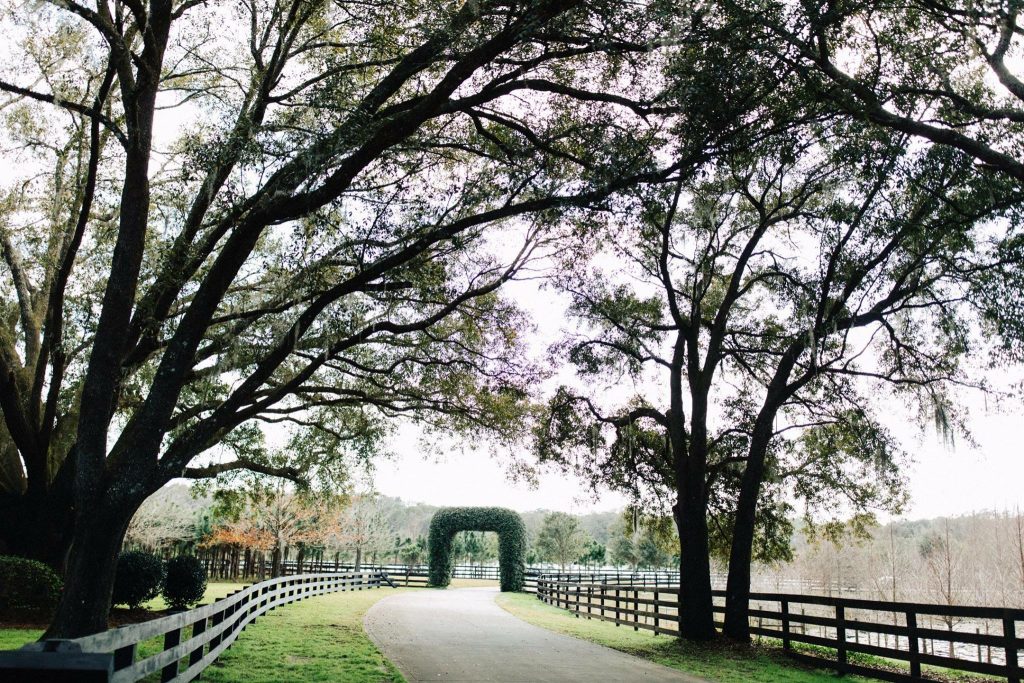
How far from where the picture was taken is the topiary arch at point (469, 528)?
33.6 meters

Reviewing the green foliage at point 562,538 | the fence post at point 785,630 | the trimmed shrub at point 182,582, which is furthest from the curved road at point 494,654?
the green foliage at point 562,538

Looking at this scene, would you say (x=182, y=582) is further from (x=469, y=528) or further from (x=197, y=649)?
(x=469, y=528)

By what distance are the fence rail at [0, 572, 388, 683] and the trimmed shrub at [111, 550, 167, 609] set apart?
227 cm

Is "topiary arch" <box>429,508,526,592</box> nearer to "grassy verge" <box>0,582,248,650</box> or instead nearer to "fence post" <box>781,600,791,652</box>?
"grassy verge" <box>0,582,248,650</box>

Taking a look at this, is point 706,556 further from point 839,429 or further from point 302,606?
point 302,606

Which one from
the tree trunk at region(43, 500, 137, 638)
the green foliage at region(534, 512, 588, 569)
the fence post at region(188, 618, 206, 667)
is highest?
the tree trunk at region(43, 500, 137, 638)

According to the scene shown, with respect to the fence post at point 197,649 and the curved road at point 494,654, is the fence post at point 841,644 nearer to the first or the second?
the curved road at point 494,654

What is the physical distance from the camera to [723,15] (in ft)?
26.5

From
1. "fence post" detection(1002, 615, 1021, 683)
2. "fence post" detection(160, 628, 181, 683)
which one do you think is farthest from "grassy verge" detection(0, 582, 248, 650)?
"fence post" detection(1002, 615, 1021, 683)

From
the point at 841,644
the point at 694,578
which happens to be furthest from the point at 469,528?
the point at 841,644

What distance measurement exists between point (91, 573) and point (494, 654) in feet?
18.6

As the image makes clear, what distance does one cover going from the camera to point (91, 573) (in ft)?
25.1

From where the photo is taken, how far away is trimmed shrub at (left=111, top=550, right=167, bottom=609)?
14438mm

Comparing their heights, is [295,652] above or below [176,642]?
below
